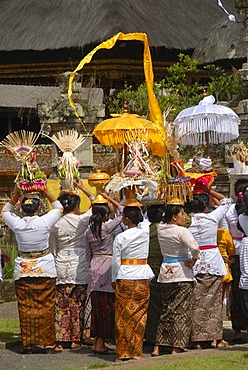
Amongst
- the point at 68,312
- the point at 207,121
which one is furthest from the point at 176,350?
the point at 207,121

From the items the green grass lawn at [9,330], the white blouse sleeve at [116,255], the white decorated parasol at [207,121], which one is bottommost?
the green grass lawn at [9,330]

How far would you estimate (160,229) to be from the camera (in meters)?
10.1

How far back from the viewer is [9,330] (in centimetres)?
1174

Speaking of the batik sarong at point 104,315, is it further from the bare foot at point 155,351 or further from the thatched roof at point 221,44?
the thatched roof at point 221,44

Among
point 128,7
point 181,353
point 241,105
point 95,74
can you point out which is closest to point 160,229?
point 181,353

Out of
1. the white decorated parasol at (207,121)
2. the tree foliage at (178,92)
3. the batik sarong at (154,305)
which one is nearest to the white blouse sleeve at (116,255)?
the batik sarong at (154,305)

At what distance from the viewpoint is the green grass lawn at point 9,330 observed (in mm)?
11305

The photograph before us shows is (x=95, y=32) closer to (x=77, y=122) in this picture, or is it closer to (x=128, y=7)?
(x=128, y=7)

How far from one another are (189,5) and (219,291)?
19.8 metres

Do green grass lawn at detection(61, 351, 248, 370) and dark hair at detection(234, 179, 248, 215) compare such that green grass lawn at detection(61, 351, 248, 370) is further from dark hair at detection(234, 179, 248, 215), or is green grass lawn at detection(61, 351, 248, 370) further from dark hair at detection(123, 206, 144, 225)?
dark hair at detection(234, 179, 248, 215)

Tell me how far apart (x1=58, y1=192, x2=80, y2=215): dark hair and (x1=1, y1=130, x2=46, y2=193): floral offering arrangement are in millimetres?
256

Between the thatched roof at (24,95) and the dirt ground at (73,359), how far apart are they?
42.9 feet

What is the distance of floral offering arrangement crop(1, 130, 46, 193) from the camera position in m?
10.5

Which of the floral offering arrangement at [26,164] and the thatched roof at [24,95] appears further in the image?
the thatched roof at [24,95]
